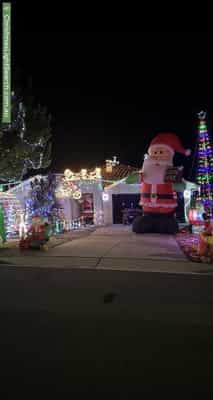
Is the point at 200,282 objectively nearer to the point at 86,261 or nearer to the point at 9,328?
the point at 86,261

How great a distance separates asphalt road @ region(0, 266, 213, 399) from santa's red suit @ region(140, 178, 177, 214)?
26.1 ft

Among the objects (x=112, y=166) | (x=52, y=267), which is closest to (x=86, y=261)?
(x=52, y=267)

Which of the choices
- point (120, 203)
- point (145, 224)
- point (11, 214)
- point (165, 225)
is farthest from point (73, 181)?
point (165, 225)

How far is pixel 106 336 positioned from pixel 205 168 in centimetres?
1200

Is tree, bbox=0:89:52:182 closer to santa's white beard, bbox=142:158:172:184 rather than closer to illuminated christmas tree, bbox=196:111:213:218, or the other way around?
santa's white beard, bbox=142:158:172:184

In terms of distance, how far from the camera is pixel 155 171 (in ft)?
46.0

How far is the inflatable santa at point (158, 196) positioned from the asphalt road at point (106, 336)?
7884 millimetres

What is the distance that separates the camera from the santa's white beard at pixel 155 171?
549 inches

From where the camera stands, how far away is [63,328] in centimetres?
377

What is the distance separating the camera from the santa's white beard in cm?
1395

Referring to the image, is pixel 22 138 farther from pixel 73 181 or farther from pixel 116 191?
pixel 116 191

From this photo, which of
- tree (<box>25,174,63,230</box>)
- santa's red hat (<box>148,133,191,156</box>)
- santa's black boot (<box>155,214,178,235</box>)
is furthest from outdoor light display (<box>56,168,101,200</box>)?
santa's black boot (<box>155,214,178,235</box>)

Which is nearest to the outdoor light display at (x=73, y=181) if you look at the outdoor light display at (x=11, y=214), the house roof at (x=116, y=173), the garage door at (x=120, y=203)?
the house roof at (x=116, y=173)

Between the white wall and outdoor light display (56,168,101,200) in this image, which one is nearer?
outdoor light display (56,168,101,200)
